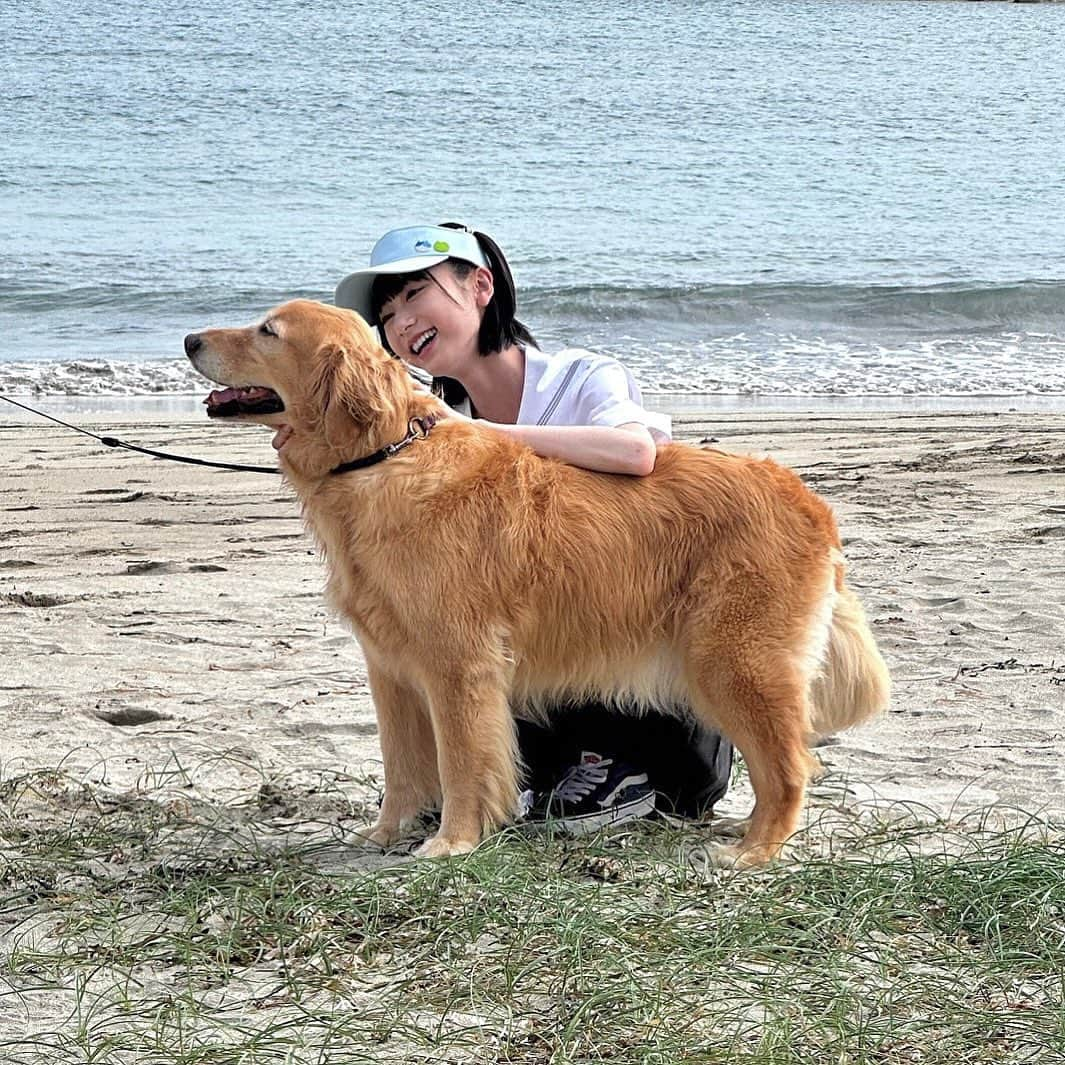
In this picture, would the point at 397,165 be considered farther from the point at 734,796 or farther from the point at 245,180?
the point at 734,796

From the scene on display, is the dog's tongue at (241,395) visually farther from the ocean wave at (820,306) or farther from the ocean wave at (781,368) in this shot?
the ocean wave at (820,306)

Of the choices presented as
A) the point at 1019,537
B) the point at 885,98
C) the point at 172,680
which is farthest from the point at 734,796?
Answer: the point at 885,98

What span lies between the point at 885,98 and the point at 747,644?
3672 centimetres

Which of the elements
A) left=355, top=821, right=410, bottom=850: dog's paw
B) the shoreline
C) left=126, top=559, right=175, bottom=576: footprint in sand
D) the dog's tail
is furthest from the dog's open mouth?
the shoreline

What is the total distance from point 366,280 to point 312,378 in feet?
1.74

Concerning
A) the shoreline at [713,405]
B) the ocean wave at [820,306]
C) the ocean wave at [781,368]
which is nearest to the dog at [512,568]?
A: the shoreline at [713,405]

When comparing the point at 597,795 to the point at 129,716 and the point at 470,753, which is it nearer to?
the point at 470,753

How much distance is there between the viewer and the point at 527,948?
9.39 ft

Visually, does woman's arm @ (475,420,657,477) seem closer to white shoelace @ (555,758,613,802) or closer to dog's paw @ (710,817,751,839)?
white shoelace @ (555,758,613,802)

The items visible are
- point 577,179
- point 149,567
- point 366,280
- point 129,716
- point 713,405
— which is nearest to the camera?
point 366,280

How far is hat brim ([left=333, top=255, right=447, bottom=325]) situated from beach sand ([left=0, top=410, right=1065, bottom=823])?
3.48 ft

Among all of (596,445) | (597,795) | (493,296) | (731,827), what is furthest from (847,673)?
(493,296)

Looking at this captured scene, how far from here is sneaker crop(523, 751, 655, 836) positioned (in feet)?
12.3

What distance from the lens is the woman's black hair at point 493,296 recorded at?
3.85m
